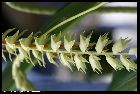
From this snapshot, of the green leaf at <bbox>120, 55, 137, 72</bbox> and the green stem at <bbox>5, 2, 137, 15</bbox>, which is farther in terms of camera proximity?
the green stem at <bbox>5, 2, 137, 15</bbox>

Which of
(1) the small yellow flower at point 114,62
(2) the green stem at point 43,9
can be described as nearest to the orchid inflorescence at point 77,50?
(1) the small yellow flower at point 114,62

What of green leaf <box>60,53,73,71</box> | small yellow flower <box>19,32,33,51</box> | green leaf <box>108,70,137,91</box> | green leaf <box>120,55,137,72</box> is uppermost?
green leaf <box>108,70,137,91</box>

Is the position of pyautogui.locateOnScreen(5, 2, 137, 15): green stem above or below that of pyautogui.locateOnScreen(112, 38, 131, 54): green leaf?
above

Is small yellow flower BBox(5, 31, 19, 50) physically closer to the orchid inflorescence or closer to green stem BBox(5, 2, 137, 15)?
the orchid inflorescence

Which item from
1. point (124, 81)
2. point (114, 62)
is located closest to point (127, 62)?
point (114, 62)

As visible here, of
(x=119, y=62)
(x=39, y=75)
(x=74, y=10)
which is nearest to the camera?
(x=119, y=62)

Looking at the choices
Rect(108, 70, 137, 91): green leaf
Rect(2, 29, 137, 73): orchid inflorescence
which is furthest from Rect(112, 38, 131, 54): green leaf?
Rect(108, 70, 137, 91): green leaf

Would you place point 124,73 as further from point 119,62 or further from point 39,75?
point 39,75

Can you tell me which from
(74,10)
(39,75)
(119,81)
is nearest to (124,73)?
(119,81)
